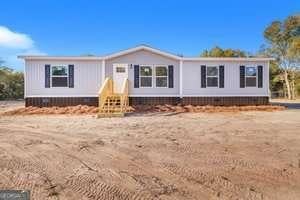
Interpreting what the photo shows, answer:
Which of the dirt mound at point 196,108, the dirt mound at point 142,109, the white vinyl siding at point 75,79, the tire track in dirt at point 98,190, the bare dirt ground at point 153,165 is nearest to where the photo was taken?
the tire track in dirt at point 98,190

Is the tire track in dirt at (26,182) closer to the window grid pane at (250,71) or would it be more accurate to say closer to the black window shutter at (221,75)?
the black window shutter at (221,75)

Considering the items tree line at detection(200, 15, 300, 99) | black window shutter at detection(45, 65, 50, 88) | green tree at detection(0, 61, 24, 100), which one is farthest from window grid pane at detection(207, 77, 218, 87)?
green tree at detection(0, 61, 24, 100)

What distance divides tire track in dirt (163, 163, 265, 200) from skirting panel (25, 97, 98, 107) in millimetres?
13565

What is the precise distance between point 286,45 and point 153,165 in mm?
Answer: 33743

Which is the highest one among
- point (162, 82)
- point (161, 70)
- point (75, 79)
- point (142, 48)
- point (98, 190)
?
point (142, 48)

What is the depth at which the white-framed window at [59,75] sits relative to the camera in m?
18.2

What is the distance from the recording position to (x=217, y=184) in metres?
4.66

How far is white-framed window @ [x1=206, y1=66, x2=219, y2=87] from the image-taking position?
1917 cm

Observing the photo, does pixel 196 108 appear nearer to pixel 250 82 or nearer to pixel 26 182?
pixel 250 82

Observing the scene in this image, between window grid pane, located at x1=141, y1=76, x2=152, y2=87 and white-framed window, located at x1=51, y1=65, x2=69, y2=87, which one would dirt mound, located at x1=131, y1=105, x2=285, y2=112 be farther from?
white-framed window, located at x1=51, y1=65, x2=69, y2=87

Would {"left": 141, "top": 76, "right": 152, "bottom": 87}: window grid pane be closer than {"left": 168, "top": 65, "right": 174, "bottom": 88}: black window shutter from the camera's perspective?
Yes

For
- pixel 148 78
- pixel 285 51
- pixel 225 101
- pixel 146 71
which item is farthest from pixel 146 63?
pixel 285 51

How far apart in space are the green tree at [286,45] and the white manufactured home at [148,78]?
17246 millimetres

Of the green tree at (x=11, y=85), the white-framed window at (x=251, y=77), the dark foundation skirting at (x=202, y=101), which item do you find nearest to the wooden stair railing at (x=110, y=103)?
the dark foundation skirting at (x=202, y=101)
